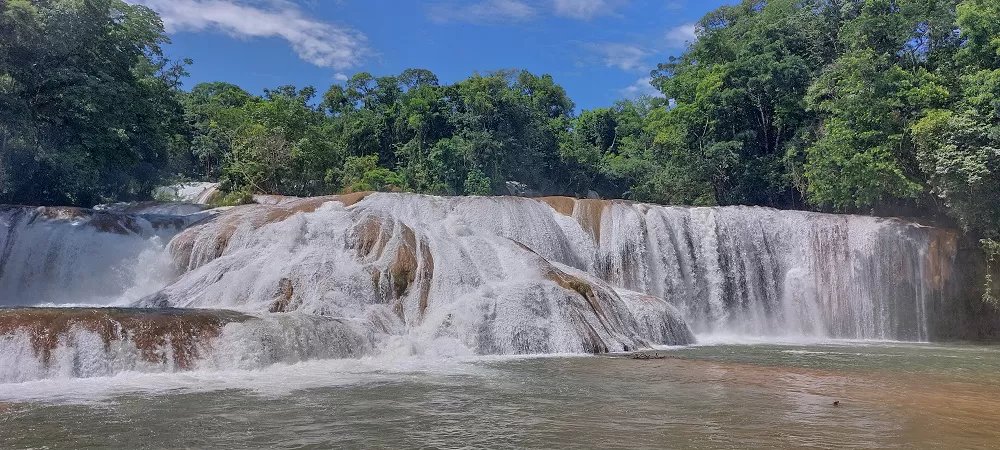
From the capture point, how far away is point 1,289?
1803 cm

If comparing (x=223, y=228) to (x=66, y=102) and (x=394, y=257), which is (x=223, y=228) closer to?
(x=394, y=257)

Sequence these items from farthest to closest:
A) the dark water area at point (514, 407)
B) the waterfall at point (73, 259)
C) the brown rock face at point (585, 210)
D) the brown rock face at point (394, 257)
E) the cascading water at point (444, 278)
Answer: the brown rock face at point (585, 210)
the waterfall at point (73, 259)
the brown rock face at point (394, 257)
the cascading water at point (444, 278)
the dark water area at point (514, 407)

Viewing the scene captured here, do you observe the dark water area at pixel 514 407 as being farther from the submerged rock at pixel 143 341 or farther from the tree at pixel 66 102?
the tree at pixel 66 102

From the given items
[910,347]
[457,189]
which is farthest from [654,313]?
[457,189]

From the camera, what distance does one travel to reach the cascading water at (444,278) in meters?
11.4

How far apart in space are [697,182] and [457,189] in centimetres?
1566

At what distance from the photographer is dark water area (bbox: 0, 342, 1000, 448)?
6402mm

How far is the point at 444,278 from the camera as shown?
15.7 metres

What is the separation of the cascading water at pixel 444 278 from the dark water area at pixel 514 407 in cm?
81

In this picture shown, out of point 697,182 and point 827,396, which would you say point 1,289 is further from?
point 697,182

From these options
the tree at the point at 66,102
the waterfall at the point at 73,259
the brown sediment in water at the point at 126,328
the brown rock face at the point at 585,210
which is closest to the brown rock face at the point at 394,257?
the brown sediment in water at the point at 126,328

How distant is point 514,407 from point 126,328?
6187mm

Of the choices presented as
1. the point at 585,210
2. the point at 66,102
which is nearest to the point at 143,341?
the point at 585,210

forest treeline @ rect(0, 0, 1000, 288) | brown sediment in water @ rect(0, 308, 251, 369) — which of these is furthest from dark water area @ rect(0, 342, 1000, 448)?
forest treeline @ rect(0, 0, 1000, 288)
